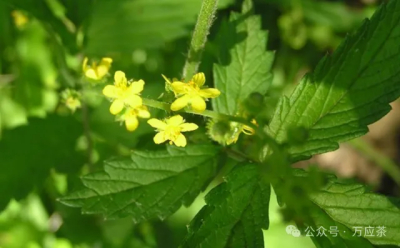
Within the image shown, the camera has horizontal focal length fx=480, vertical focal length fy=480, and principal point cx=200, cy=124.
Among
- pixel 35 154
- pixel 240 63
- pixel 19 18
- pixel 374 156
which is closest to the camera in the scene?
pixel 240 63

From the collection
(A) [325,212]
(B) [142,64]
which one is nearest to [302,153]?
(A) [325,212]

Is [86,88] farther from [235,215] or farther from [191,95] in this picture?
[235,215]

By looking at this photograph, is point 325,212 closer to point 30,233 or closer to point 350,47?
point 350,47

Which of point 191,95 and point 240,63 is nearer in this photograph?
point 191,95

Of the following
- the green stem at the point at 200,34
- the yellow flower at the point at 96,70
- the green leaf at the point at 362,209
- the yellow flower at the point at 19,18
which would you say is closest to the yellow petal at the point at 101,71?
the yellow flower at the point at 96,70

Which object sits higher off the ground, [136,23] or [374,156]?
[374,156]

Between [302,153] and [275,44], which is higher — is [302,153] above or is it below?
below

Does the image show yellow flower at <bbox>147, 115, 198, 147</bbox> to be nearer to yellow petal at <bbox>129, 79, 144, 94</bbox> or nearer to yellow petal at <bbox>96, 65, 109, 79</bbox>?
yellow petal at <bbox>129, 79, 144, 94</bbox>

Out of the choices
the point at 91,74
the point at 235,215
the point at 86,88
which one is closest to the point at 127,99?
the point at 91,74

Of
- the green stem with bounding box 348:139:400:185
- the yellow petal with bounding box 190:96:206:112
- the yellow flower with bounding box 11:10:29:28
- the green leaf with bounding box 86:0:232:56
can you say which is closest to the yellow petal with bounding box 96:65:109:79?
the yellow petal with bounding box 190:96:206:112
